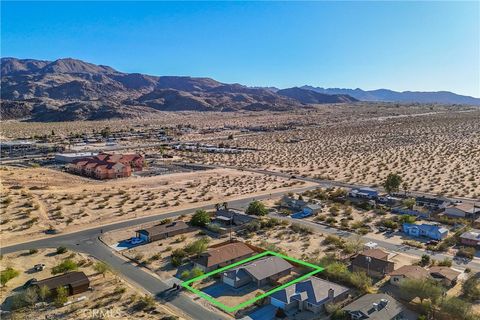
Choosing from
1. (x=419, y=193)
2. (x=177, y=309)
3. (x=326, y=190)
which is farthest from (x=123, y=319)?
(x=419, y=193)

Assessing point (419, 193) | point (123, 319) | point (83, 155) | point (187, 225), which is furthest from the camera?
point (83, 155)

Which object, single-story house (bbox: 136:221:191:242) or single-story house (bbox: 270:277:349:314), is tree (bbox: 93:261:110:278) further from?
single-story house (bbox: 270:277:349:314)

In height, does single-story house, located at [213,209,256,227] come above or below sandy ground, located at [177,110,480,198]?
below

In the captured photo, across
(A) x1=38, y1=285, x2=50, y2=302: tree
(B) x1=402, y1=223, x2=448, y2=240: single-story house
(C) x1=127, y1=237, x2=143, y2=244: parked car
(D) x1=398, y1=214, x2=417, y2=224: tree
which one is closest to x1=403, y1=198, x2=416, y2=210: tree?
(D) x1=398, y1=214, x2=417, y2=224: tree

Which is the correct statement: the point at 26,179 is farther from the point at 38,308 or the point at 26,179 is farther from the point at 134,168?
the point at 38,308

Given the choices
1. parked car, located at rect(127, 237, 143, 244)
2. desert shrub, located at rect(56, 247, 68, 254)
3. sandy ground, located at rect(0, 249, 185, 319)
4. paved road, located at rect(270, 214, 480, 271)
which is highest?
desert shrub, located at rect(56, 247, 68, 254)

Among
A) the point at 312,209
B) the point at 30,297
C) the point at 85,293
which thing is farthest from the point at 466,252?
the point at 30,297
